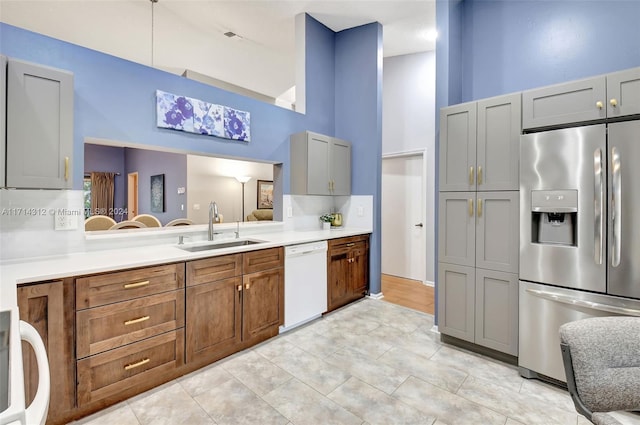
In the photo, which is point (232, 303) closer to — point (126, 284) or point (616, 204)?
point (126, 284)

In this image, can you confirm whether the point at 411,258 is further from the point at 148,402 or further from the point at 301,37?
the point at 148,402

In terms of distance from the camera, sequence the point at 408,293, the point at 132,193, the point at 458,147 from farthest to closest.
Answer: the point at 408,293 < the point at 132,193 < the point at 458,147

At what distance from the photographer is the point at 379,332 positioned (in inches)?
119

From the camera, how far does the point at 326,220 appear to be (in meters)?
4.20

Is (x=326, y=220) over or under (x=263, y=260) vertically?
over

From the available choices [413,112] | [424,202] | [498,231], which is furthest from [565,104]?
[413,112]

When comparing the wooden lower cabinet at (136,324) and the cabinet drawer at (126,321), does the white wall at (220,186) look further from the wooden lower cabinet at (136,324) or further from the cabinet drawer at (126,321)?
the cabinet drawer at (126,321)

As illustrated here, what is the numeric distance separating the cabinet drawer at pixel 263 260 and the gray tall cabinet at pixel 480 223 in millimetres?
1490

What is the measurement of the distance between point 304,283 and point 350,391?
120cm

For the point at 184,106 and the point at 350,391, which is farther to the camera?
the point at 184,106

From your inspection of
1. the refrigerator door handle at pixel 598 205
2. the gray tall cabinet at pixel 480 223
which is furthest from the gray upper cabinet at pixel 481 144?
the refrigerator door handle at pixel 598 205

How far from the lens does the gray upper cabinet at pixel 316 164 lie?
12.1 ft

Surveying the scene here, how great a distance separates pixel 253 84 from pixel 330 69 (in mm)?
2587

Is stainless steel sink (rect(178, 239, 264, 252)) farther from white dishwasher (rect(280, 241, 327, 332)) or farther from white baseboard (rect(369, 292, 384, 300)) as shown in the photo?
white baseboard (rect(369, 292, 384, 300))
